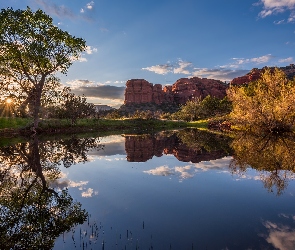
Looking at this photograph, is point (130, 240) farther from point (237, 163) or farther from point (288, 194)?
point (237, 163)

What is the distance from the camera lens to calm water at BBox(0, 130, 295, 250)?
7.11 m

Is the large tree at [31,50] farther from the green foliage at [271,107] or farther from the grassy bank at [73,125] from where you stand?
the green foliage at [271,107]

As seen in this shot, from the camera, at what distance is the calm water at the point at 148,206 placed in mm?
7109

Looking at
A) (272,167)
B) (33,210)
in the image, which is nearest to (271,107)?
(272,167)

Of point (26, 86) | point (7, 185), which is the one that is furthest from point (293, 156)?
point (26, 86)

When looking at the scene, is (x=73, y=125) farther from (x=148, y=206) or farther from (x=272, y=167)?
(x=148, y=206)

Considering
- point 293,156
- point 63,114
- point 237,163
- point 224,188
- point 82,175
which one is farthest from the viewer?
point 63,114

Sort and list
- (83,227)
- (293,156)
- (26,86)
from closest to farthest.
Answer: (83,227), (293,156), (26,86)

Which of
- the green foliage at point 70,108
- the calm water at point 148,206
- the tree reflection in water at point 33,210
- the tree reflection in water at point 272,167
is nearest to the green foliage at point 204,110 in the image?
the green foliage at point 70,108

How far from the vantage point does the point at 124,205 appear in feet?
33.0

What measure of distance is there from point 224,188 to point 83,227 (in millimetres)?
7667

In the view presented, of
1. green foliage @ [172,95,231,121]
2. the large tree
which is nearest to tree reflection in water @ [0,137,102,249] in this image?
the large tree

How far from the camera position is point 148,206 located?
9.93 m

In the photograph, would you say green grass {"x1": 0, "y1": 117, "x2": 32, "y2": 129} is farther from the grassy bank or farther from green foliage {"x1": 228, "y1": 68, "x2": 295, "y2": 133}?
green foliage {"x1": 228, "y1": 68, "x2": 295, "y2": 133}
